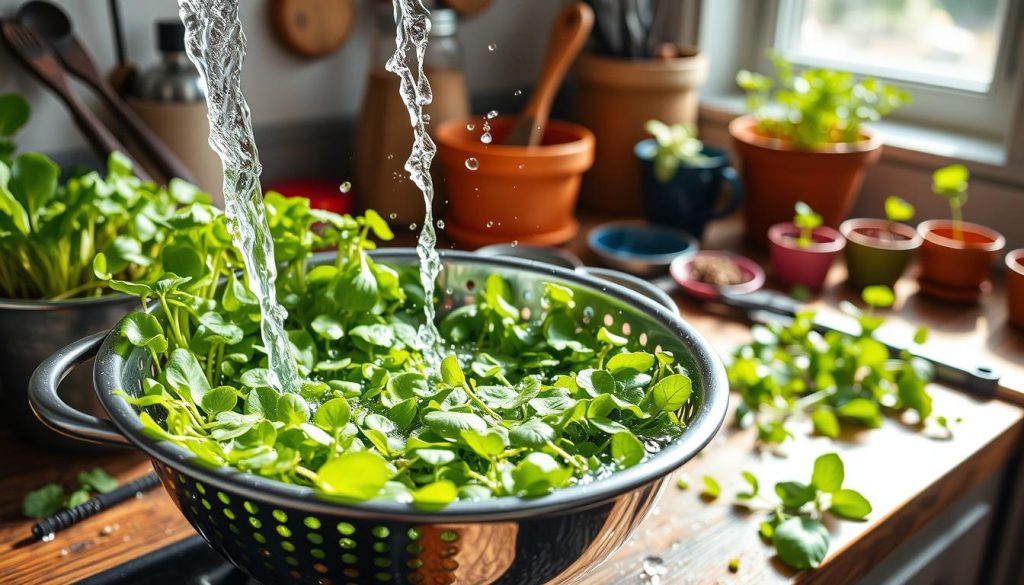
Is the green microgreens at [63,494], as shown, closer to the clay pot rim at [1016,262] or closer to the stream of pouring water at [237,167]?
the stream of pouring water at [237,167]

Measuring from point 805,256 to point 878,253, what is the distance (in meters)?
0.09

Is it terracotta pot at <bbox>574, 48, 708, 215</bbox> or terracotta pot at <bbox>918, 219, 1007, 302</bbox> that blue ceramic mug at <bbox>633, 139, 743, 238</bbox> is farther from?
→ terracotta pot at <bbox>918, 219, 1007, 302</bbox>

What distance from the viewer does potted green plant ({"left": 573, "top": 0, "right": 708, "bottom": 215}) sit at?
130 centimetres

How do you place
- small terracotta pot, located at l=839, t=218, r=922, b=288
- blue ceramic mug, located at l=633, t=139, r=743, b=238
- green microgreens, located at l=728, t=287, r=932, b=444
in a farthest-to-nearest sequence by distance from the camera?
blue ceramic mug, located at l=633, t=139, r=743, b=238
small terracotta pot, located at l=839, t=218, r=922, b=288
green microgreens, located at l=728, t=287, r=932, b=444

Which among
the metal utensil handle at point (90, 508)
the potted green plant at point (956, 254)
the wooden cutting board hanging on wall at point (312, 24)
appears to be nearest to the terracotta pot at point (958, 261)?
the potted green plant at point (956, 254)

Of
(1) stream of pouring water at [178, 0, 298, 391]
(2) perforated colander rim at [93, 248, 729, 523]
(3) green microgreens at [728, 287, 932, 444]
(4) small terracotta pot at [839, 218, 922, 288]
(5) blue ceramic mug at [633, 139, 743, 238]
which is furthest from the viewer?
(5) blue ceramic mug at [633, 139, 743, 238]

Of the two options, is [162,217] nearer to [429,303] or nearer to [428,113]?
[429,303]

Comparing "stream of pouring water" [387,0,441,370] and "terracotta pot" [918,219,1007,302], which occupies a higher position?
"stream of pouring water" [387,0,441,370]

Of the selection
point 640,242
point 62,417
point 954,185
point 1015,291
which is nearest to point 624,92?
point 640,242

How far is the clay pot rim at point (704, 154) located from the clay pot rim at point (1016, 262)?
1.21 feet

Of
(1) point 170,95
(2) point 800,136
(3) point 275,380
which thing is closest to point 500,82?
(2) point 800,136

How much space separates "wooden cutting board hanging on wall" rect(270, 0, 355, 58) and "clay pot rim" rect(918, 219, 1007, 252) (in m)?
0.78

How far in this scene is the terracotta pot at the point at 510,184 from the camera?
3.41 feet

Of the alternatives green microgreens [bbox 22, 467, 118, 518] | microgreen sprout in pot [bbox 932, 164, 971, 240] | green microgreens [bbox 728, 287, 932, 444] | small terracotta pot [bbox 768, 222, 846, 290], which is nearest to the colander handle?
green microgreens [bbox 22, 467, 118, 518]
